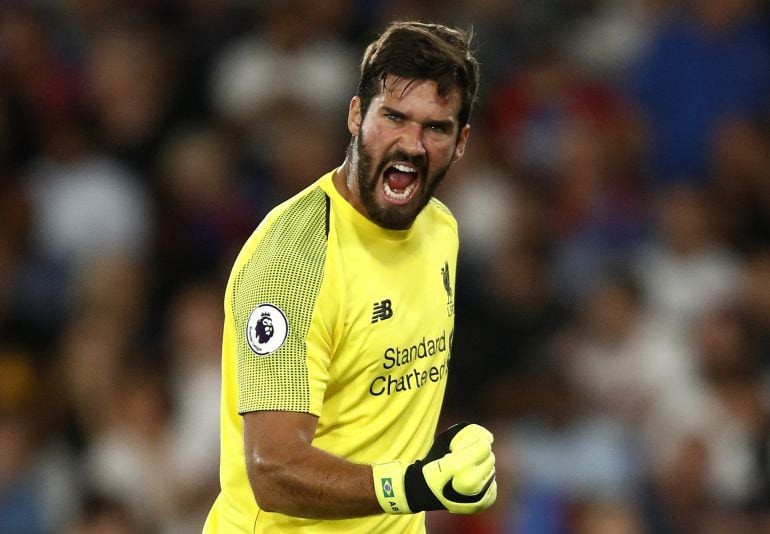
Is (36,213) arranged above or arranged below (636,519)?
above

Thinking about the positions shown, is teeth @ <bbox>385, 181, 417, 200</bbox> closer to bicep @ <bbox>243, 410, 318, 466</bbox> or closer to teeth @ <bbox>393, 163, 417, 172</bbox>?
teeth @ <bbox>393, 163, 417, 172</bbox>

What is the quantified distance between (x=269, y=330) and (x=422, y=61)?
830 mm

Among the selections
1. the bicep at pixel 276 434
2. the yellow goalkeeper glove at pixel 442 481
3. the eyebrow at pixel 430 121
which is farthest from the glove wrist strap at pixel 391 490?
the eyebrow at pixel 430 121

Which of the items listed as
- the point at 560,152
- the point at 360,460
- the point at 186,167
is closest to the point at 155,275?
the point at 186,167

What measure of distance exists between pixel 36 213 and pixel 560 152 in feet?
10.2

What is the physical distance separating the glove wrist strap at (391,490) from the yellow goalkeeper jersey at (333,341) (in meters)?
0.24

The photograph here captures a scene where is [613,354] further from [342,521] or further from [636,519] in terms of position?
[342,521]

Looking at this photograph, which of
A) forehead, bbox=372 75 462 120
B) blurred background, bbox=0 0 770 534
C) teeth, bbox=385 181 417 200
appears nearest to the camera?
Answer: forehead, bbox=372 75 462 120

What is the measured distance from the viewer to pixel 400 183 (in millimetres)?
4055

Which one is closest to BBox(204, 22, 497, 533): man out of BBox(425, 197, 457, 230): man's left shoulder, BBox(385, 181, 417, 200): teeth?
BBox(385, 181, 417, 200): teeth

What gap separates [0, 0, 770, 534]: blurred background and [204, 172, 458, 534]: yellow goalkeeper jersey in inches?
109

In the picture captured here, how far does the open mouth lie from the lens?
402 centimetres

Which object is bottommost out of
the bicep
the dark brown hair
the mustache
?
the bicep

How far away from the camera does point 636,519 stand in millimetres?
7039
